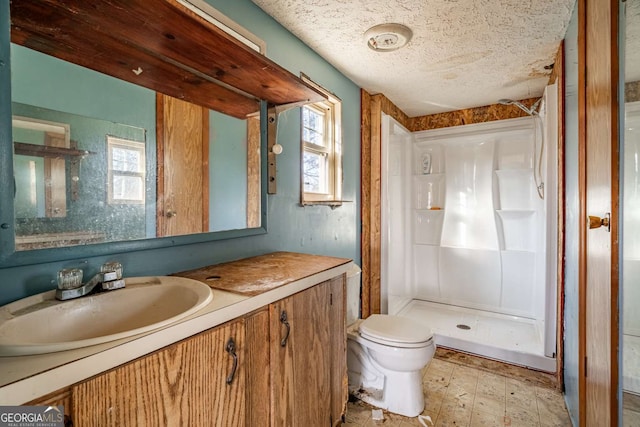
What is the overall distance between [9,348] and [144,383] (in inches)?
9.8

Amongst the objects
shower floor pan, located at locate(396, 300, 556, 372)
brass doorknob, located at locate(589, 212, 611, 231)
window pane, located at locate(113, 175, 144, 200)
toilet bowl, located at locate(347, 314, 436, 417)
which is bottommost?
shower floor pan, located at locate(396, 300, 556, 372)

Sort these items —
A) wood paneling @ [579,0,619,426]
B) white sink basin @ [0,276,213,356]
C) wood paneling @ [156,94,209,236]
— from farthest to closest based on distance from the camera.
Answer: wood paneling @ [156,94,209,236] → wood paneling @ [579,0,619,426] → white sink basin @ [0,276,213,356]

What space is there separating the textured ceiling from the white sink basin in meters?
1.46

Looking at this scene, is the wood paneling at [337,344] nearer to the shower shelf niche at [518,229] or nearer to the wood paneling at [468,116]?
the shower shelf niche at [518,229]

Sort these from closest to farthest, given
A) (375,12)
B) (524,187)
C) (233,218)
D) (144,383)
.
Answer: (144,383) < (233,218) < (375,12) < (524,187)

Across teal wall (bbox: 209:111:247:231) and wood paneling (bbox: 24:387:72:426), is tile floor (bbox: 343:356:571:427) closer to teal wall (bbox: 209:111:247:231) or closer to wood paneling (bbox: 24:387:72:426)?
teal wall (bbox: 209:111:247:231)

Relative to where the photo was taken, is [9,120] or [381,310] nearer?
[9,120]

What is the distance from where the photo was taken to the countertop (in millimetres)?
502

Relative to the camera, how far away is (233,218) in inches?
58.2

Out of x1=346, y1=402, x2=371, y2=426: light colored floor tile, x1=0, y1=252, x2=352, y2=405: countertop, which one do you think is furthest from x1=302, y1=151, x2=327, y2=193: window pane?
x1=346, y1=402, x2=371, y2=426: light colored floor tile

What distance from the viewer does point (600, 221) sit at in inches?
37.5

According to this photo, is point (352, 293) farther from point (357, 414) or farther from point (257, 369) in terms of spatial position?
point (257, 369)

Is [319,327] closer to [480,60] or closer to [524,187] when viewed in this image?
[480,60]

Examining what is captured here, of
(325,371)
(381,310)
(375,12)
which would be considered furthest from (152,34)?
(381,310)
